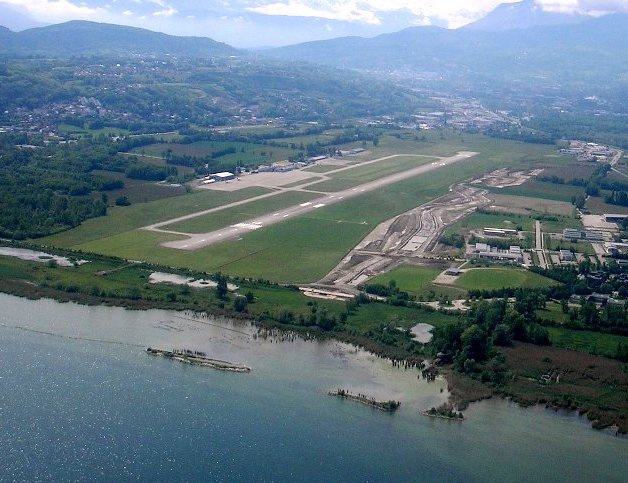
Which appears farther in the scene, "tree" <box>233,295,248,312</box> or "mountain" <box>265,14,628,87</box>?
"mountain" <box>265,14,628,87</box>

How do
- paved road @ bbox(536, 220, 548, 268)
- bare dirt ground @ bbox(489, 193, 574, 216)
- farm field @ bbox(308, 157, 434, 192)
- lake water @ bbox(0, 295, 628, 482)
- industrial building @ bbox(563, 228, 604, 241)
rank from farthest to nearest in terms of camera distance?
farm field @ bbox(308, 157, 434, 192) < bare dirt ground @ bbox(489, 193, 574, 216) < industrial building @ bbox(563, 228, 604, 241) < paved road @ bbox(536, 220, 548, 268) < lake water @ bbox(0, 295, 628, 482)

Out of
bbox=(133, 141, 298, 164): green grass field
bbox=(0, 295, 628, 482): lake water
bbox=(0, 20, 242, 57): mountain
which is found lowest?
bbox=(0, 295, 628, 482): lake water

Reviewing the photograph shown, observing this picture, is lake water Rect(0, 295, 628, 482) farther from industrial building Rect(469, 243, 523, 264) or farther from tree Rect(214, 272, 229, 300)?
industrial building Rect(469, 243, 523, 264)

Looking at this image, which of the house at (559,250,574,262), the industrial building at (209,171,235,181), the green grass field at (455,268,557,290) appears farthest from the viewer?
the industrial building at (209,171,235,181)

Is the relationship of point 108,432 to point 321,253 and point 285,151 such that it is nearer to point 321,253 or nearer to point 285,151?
point 321,253

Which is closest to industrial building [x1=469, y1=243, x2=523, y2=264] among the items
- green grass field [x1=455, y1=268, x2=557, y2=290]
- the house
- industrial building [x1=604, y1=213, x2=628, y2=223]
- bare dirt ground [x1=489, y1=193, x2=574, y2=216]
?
green grass field [x1=455, y1=268, x2=557, y2=290]

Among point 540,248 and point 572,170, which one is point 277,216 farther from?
point 572,170

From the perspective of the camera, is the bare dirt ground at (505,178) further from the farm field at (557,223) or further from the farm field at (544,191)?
the farm field at (557,223)
